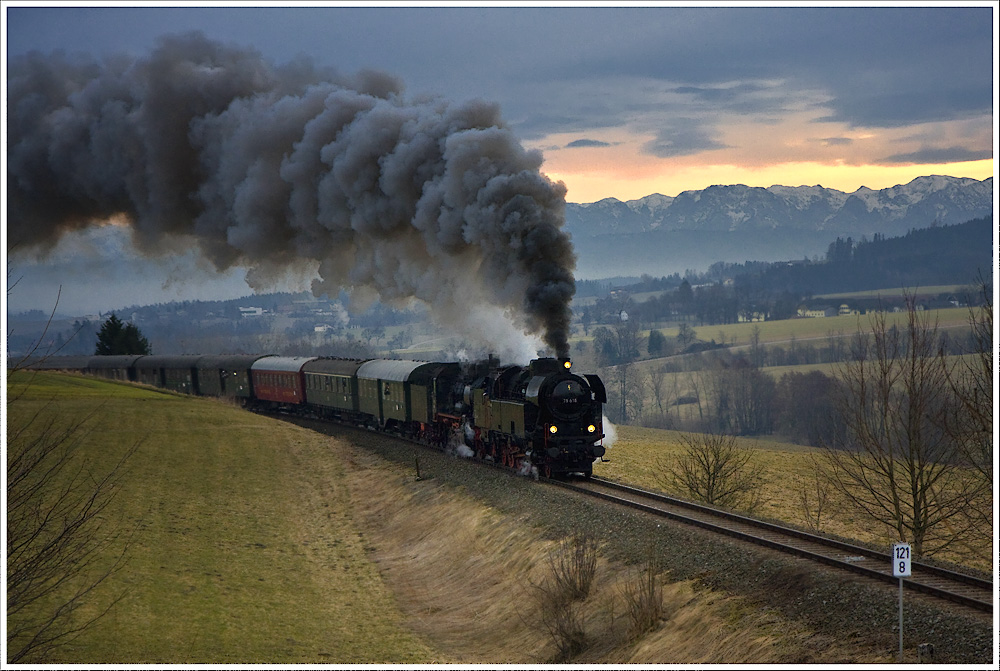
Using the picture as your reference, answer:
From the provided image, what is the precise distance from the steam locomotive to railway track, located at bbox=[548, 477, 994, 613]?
136cm

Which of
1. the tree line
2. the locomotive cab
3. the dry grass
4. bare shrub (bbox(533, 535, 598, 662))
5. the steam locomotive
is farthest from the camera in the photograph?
the steam locomotive

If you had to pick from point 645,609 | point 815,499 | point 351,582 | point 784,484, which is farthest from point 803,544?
point 784,484

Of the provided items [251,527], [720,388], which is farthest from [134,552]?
[720,388]

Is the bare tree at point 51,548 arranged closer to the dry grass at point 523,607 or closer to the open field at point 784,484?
the dry grass at point 523,607

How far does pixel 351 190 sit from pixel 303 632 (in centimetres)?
1786

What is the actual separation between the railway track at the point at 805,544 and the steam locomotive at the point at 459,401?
1361 mm

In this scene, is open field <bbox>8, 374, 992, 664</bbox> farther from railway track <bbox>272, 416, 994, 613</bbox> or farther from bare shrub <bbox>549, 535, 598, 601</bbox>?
railway track <bbox>272, 416, 994, 613</bbox>

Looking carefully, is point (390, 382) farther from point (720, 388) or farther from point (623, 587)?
point (720, 388)

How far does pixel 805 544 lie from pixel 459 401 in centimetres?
1299

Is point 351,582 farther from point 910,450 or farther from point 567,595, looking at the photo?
point 910,450

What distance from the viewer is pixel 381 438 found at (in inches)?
1359

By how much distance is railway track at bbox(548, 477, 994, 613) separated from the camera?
12430 mm

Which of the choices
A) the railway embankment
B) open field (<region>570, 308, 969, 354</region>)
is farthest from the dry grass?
open field (<region>570, 308, 969, 354</region>)

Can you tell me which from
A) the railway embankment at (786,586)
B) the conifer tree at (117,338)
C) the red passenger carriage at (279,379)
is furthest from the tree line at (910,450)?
the conifer tree at (117,338)
